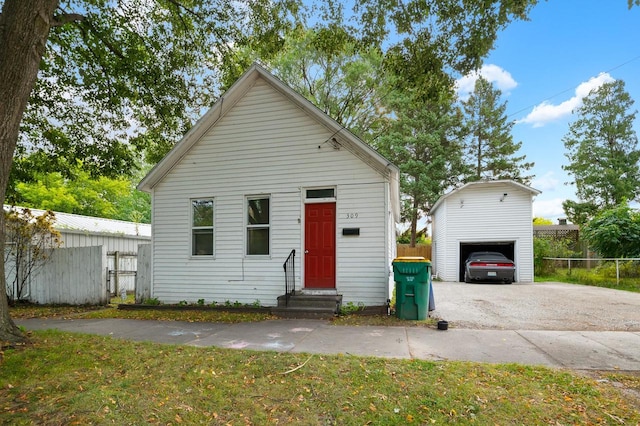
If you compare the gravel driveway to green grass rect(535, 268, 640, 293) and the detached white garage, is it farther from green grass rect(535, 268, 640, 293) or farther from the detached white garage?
the detached white garage

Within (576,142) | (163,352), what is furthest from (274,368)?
(576,142)

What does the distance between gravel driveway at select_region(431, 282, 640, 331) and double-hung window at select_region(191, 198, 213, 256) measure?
6.26 meters

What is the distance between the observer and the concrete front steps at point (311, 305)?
313 inches

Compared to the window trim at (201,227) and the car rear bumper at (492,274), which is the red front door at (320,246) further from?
the car rear bumper at (492,274)

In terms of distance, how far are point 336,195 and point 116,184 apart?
99.8ft

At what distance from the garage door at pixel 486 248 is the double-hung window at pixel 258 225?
12.5m

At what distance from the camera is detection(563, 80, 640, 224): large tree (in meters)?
26.0

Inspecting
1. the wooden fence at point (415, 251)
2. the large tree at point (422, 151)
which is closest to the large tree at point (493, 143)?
the large tree at point (422, 151)

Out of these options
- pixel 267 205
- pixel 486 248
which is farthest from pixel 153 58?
pixel 486 248

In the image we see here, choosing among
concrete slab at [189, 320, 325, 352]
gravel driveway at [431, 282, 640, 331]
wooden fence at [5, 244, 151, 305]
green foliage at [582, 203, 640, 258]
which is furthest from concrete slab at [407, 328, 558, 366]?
green foliage at [582, 203, 640, 258]

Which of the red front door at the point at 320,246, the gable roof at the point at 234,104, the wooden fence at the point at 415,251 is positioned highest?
the gable roof at the point at 234,104

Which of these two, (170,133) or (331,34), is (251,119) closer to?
(331,34)

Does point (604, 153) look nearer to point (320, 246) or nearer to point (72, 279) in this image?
point (320, 246)

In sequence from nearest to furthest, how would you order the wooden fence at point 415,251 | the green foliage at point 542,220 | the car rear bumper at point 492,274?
the car rear bumper at point 492,274 < the wooden fence at point 415,251 < the green foliage at point 542,220
